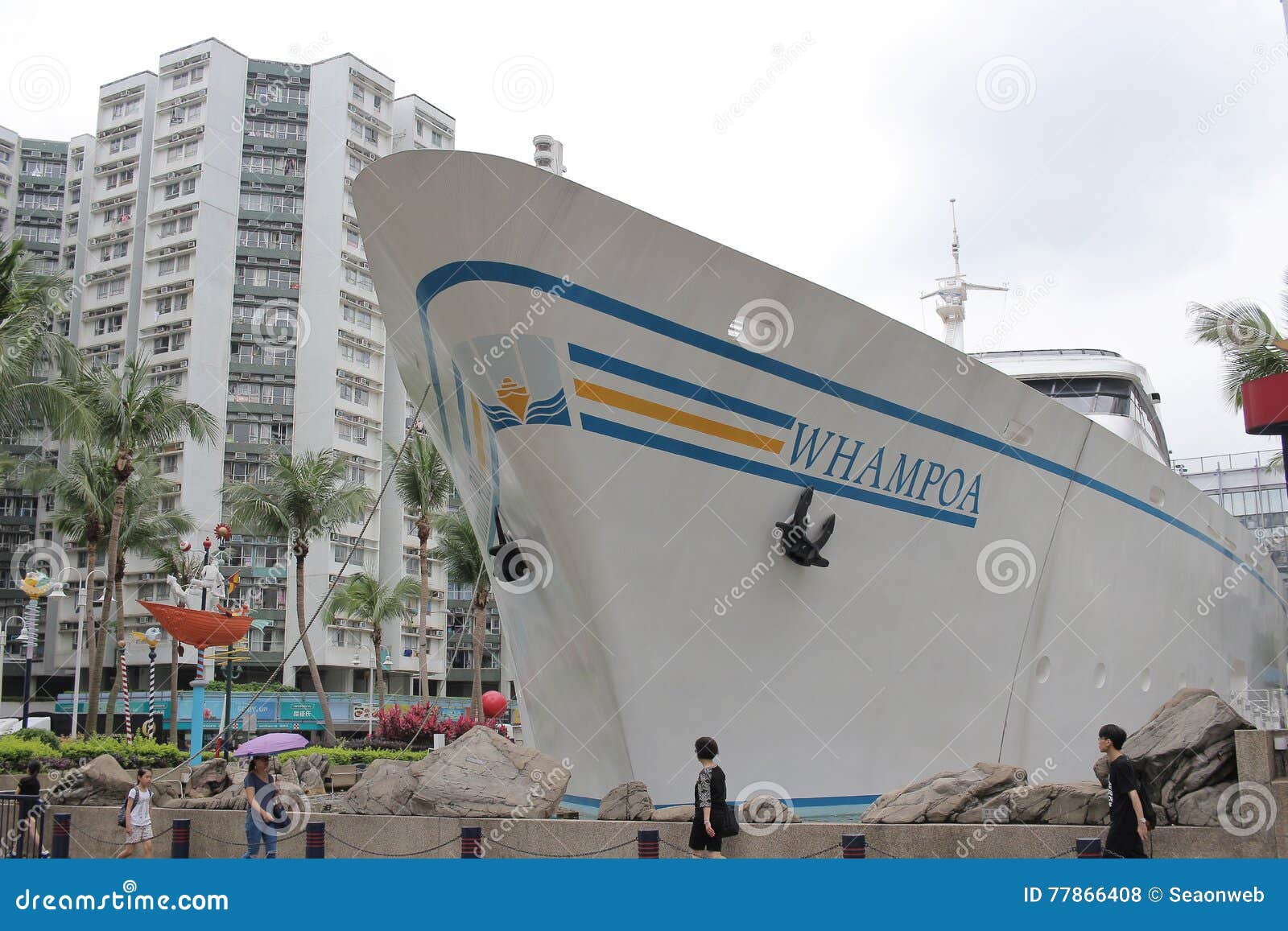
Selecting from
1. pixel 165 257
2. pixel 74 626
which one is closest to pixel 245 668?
pixel 74 626

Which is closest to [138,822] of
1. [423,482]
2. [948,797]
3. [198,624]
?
[948,797]

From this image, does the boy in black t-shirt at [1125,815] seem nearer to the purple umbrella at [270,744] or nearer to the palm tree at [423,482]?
the purple umbrella at [270,744]

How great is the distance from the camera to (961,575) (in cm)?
1032

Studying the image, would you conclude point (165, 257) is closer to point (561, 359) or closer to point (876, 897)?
point (561, 359)

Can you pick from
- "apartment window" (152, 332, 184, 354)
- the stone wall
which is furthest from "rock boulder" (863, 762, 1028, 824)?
"apartment window" (152, 332, 184, 354)

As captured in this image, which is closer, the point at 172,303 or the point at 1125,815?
the point at 1125,815

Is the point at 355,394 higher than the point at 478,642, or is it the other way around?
the point at 355,394

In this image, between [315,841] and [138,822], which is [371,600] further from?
[315,841]

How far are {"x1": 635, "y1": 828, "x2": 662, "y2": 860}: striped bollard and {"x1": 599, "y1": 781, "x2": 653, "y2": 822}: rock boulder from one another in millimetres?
1053

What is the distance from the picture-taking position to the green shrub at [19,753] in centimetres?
1725

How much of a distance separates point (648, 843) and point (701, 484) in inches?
115

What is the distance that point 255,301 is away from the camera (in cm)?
5603

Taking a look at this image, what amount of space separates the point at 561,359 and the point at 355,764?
1682 cm

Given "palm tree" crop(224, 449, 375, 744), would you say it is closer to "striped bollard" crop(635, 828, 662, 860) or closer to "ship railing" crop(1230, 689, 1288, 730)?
"ship railing" crop(1230, 689, 1288, 730)
